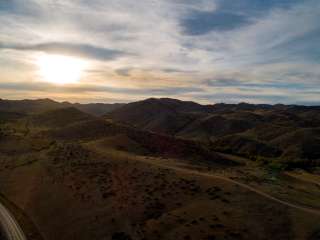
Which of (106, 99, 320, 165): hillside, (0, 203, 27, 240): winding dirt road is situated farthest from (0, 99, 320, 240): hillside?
(106, 99, 320, 165): hillside

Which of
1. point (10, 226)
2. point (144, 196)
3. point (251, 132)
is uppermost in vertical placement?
point (144, 196)

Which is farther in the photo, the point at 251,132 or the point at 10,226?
the point at 251,132

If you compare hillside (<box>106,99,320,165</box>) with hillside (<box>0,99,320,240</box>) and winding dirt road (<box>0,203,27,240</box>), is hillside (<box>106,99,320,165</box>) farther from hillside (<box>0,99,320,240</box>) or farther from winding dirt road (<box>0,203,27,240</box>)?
winding dirt road (<box>0,203,27,240</box>)

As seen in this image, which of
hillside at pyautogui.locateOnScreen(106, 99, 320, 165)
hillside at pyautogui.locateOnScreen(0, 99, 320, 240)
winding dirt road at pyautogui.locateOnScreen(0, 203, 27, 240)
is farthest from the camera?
hillside at pyautogui.locateOnScreen(106, 99, 320, 165)

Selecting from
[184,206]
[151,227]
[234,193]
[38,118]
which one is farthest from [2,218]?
[38,118]

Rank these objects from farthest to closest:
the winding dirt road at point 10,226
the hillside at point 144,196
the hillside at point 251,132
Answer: the hillside at point 251,132, the winding dirt road at point 10,226, the hillside at point 144,196

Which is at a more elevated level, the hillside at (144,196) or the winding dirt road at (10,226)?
the hillside at (144,196)

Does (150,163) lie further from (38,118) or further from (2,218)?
(38,118)

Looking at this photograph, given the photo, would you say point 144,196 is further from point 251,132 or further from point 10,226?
point 251,132

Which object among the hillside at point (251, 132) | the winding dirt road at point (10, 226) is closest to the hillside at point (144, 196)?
the winding dirt road at point (10, 226)

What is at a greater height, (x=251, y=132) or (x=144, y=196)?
(x=144, y=196)

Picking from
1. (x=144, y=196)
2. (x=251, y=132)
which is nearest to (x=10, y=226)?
(x=144, y=196)

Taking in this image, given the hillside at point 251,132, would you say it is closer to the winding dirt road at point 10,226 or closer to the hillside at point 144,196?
the hillside at point 144,196
